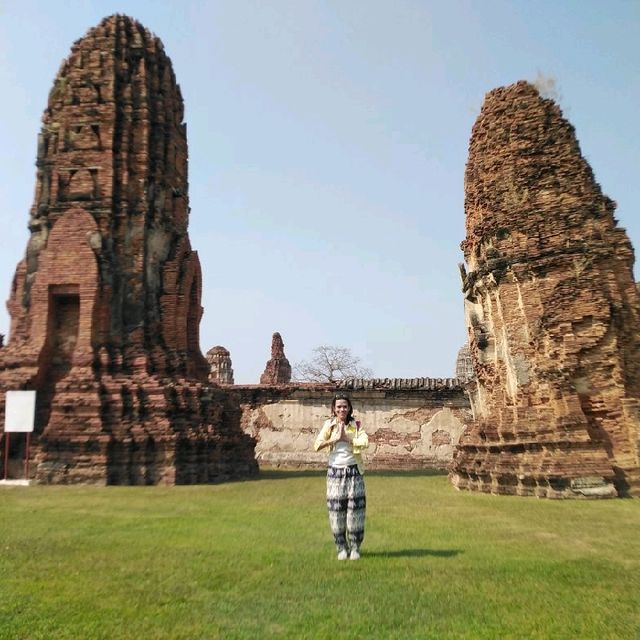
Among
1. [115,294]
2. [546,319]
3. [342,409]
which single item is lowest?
[342,409]

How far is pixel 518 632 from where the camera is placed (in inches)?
134

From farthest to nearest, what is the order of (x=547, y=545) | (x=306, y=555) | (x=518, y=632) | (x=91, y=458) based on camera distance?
(x=91, y=458), (x=547, y=545), (x=306, y=555), (x=518, y=632)

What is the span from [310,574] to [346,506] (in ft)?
2.49

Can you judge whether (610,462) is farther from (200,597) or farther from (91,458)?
(91,458)

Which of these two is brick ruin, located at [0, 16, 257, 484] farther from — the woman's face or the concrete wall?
the woman's face

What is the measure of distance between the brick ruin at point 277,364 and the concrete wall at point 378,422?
10767mm

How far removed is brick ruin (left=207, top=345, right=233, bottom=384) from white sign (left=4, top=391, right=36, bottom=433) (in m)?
19.3

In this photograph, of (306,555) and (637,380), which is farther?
(637,380)

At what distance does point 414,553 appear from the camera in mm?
5516

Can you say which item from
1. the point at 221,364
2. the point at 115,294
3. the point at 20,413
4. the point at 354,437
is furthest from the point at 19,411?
the point at 221,364

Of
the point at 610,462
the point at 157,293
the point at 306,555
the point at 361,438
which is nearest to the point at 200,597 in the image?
the point at 306,555

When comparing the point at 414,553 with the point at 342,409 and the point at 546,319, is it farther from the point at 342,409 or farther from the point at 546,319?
the point at 546,319

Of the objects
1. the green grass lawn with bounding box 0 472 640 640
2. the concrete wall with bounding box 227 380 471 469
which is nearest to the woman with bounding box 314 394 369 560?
the green grass lawn with bounding box 0 472 640 640

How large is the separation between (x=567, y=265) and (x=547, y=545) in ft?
22.9
